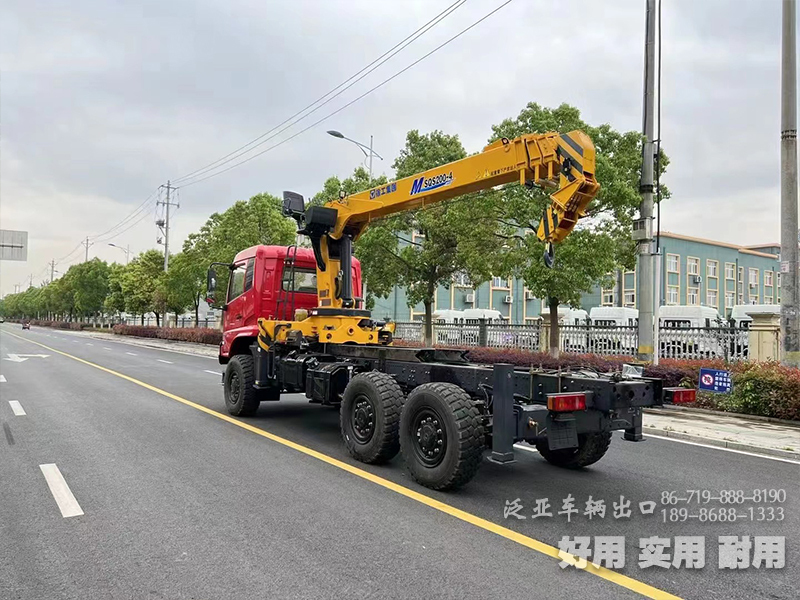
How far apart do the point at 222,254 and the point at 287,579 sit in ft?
95.5

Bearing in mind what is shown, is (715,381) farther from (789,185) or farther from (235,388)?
(235,388)

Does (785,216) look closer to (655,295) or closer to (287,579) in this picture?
(655,295)

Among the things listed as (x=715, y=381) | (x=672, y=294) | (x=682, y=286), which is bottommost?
(x=715, y=381)

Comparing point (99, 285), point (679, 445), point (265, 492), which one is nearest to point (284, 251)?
point (265, 492)

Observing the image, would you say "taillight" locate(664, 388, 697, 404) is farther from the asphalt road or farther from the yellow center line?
the yellow center line

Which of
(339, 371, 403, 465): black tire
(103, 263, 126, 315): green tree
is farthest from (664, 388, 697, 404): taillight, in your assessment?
(103, 263, 126, 315): green tree

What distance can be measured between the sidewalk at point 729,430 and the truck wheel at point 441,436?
16.9 ft

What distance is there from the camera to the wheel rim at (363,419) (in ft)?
22.2

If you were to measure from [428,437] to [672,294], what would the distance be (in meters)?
63.9

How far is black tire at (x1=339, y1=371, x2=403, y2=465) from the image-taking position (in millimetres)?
6465

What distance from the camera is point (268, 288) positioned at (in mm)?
10133

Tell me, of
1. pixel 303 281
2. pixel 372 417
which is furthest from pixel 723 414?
pixel 303 281

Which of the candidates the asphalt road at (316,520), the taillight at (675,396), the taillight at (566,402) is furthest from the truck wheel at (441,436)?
the taillight at (675,396)

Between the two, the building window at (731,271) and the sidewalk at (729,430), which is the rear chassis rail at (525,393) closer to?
the sidewalk at (729,430)
